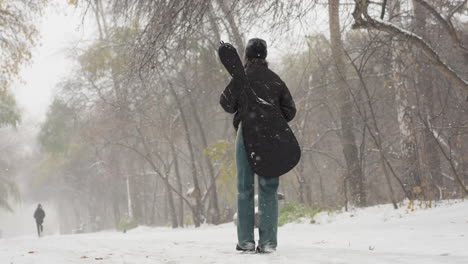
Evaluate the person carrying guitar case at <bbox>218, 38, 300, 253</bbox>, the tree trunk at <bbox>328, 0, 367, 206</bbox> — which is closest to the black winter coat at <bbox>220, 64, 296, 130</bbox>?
the person carrying guitar case at <bbox>218, 38, 300, 253</bbox>

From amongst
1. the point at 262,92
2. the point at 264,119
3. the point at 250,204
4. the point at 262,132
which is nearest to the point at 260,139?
the point at 262,132

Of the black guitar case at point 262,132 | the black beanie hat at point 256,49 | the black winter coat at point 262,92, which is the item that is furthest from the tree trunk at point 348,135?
the black guitar case at point 262,132

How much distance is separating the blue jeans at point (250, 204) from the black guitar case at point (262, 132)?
11cm

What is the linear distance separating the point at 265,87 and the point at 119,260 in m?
1.83

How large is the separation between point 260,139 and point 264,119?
0.16 metres

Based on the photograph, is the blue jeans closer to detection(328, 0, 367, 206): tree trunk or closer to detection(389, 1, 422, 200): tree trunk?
detection(389, 1, 422, 200): tree trunk

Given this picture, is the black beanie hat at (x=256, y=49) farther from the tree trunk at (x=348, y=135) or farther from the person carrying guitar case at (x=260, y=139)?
the tree trunk at (x=348, y=135)

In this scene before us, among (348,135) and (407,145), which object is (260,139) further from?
(348,135)

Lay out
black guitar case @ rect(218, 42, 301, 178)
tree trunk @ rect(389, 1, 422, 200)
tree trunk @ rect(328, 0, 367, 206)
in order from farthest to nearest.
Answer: tree trunk @ rect(328, 0, 367, 206) < tree trunk @ rect(389, 1, 422, 200) < black guitar case @ rect(218, 42, 301, 178)

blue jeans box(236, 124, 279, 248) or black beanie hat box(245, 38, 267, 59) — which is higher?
black beanie hat box(245, 38, 267, 59)

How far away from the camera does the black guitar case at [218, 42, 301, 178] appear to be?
3807 mm

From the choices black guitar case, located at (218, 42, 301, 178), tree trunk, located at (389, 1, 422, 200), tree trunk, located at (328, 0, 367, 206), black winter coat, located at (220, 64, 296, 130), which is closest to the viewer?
black guitar case, located at (218, 42, 301, 178)

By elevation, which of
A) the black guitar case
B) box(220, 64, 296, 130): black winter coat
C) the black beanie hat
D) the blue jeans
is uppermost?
the black beanie hat

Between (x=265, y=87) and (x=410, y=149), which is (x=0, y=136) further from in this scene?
(x=265, y=87)
